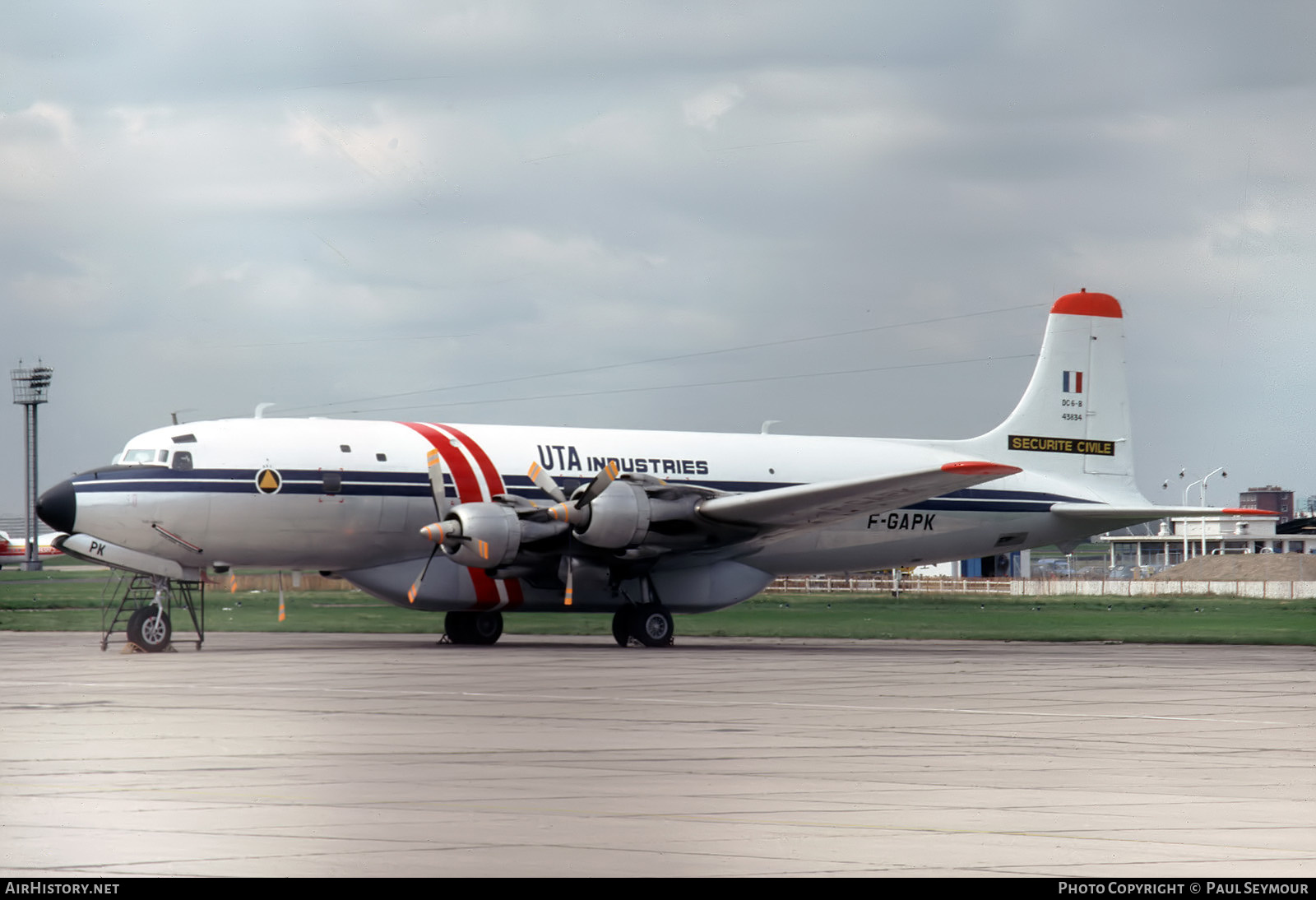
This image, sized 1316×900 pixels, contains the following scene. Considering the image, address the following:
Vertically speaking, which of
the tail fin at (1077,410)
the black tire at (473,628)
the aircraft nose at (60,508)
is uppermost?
the tail fin at (1077,410)

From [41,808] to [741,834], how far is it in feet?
12.3

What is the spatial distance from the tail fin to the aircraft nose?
19294 mm

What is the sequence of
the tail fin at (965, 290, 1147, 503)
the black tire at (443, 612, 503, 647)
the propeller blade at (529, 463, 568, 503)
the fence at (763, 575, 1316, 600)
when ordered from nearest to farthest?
1. the propeller blade at (529, 463, 568, 503)
2. the black tire at (443, 612, 503, 647)
3. the tail fin at (965, 290, 1147, 503)
4. the fence at (763, 575, 1316, 600)

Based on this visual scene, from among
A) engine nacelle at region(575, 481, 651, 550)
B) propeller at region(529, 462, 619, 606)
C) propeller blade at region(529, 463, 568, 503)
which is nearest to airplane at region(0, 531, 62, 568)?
propeller blade at region(529, 463, 568, 503)

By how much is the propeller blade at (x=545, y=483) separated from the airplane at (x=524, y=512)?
0.05 metres

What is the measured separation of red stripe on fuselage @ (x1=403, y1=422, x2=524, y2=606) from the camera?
1077 inches

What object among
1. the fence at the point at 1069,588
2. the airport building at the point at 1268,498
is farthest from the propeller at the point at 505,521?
the airport building at the point at 1268,498

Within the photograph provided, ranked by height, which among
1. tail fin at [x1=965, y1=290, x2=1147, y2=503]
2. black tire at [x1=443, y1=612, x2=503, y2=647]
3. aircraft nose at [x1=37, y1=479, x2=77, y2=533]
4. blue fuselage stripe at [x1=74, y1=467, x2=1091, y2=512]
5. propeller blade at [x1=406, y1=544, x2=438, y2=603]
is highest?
tail fin at [x1=965, y1=290, x2=1147, y2=503]

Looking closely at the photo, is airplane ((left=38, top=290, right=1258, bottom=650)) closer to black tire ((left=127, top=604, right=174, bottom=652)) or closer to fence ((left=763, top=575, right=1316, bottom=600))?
black tire ((left=127, top=604, right=174, bottom=652))

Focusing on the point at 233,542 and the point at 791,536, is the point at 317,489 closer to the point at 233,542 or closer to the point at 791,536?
the point at 233,542

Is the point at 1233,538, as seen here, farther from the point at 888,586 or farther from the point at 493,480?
the point at 493,480

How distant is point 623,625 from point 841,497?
4.65 meters

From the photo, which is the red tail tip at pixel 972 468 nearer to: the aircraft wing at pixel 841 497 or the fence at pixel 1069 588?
the aircraft wing at pixel 841 497

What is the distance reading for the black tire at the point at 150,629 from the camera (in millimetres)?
24391
